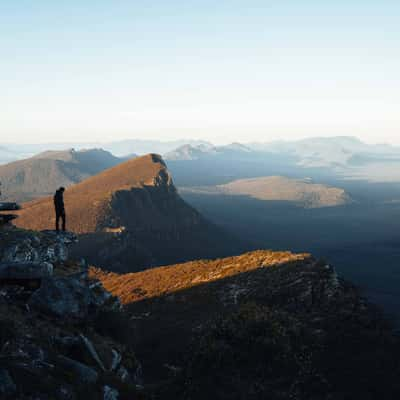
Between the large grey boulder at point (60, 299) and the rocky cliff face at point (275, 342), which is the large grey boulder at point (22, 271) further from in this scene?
the rocky cliff face at point (275, 342)

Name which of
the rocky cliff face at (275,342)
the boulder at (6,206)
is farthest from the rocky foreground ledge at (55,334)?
the rocky cliff face at (275,342)

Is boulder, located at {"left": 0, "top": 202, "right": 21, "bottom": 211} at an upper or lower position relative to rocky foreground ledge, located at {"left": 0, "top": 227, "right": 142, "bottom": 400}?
upper

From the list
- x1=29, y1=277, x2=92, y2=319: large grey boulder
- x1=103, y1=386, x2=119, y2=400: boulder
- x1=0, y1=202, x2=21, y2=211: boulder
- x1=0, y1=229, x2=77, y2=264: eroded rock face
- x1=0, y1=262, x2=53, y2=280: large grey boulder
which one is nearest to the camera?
x1=103, y1=386, x2=119, y2=400: boulder

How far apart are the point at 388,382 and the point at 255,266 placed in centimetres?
5247

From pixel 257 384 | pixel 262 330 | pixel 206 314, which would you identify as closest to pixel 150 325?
pixel 206 314

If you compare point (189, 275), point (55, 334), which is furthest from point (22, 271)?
point (189, 275)

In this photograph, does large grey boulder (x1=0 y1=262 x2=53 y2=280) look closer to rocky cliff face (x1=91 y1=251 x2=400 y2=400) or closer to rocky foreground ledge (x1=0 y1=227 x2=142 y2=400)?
rocky foreground ledge (x1=0 y1=227 x2=142 y2=400)

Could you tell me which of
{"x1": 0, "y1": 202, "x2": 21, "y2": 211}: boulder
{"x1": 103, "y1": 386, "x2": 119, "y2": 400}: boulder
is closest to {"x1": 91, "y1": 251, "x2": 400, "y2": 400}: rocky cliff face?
{"x1": 103, "y1": 386, "x2": 119, "y2": 400}: boulder

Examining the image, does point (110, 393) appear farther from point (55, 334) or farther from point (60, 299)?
point (60, 299)

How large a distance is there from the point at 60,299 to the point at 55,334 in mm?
3406

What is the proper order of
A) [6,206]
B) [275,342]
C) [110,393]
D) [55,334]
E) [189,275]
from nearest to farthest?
[110,393], [55,334], [275,342], [6,206], [189,275]

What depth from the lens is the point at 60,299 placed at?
973 inches

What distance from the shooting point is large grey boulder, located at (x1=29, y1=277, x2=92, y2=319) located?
24094mm

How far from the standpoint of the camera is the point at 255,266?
8025cm
